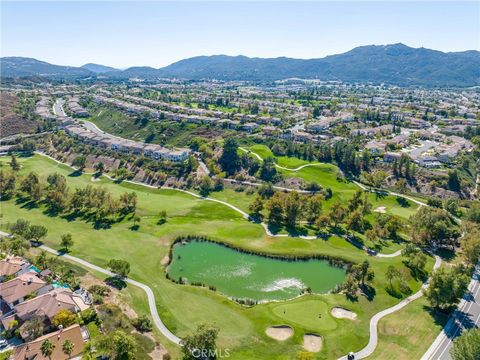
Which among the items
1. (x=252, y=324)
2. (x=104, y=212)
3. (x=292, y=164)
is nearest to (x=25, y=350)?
(x=252, y=324)

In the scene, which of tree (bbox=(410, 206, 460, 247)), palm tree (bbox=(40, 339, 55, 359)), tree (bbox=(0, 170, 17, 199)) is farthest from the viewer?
tree (bbox=(0, 170, 17, 199))

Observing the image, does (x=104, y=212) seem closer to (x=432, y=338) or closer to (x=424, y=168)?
(x=432, y=338)

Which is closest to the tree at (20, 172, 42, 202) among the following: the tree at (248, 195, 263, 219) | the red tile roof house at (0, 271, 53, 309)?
the red tile roof house at (0, 271, 53, 309)

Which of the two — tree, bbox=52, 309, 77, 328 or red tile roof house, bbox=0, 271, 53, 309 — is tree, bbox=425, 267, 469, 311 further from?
red tile roof house, bbox=0, 271, 53, 309

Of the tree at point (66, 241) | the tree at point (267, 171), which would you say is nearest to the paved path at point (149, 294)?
the tree at point (66, 241)

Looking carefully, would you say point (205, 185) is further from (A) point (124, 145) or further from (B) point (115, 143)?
(B) point (115, 143)

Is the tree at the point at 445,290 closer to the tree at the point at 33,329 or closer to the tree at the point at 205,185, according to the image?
the tree at the point at 33,329
